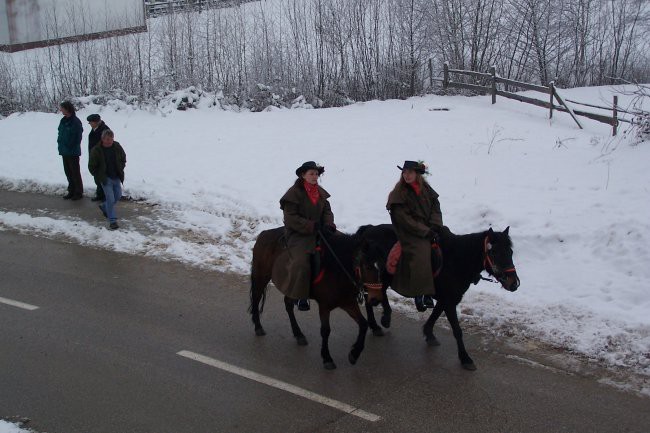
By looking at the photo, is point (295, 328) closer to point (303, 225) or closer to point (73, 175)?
point (303, 225)

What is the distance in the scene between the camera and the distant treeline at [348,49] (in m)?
23.5

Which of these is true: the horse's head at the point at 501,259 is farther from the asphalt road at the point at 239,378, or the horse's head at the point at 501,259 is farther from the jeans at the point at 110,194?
the jeans at the point at 110,194

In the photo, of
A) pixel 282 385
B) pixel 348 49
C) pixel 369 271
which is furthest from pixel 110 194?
pixel 348 49

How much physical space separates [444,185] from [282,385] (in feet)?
23.1

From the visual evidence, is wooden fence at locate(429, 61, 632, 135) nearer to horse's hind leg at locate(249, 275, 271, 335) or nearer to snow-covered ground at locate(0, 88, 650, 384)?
snow-covered ground at locate(0, 88, 650, 384)

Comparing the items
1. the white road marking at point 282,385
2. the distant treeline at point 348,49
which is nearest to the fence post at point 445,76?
the distant treeline at point 348,49

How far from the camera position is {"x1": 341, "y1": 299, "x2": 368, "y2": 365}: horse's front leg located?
599 centimetres

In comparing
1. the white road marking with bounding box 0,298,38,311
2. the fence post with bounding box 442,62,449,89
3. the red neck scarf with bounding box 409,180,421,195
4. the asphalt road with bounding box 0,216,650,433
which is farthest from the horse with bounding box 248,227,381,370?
the fence post with bounding box 442,62,449,89

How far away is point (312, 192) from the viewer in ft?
21.2

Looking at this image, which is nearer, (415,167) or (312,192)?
(415,167)

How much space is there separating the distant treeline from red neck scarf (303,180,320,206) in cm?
1715

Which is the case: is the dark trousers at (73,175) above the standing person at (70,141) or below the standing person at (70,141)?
below

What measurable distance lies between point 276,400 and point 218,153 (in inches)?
439

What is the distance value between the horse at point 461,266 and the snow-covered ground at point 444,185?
3.48 feet
